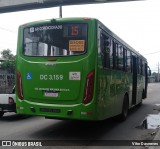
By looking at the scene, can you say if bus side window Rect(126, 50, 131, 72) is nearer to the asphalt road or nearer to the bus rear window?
the asphalt road

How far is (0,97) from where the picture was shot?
1159 cm

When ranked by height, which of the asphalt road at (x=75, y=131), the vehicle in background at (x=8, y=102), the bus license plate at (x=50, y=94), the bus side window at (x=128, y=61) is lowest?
the asphalt road at (x=75, y=131)

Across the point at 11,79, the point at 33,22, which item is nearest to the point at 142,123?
the point at 33,22

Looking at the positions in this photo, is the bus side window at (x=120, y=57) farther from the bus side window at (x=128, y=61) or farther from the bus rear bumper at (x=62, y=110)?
the bus rear bumper at (x=62, y=110)

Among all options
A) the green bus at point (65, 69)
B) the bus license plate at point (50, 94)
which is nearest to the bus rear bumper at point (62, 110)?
the green bus at point (65, 69)

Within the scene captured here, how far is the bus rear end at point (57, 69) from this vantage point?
7.96m

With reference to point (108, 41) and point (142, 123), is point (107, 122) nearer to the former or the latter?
point (142, 123)

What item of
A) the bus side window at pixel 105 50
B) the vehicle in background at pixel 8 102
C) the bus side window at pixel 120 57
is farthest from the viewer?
the vehicle in background at pixel 8 102

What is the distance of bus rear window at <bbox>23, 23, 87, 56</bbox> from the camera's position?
322 inches

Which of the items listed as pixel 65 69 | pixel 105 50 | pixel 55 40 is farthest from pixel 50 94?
pixel 105 50

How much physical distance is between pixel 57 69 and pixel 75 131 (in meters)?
2.26

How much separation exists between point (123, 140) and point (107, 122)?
3.07 metres

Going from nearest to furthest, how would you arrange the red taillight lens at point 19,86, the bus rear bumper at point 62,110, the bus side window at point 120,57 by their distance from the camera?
the bus rear bumper at point 62,110
the red taillight lens at point 19,86
the bus side window at point 120,57

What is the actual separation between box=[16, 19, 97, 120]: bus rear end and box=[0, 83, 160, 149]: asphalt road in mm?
699
